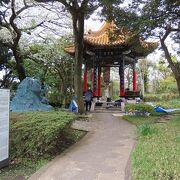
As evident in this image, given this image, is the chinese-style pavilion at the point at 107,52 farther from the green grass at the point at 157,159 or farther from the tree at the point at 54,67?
the green grass at the point at 157,159

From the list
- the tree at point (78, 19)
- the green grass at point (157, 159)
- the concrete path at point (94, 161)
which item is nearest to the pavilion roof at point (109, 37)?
the tree at point (78, 19)

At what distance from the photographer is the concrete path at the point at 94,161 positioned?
6047mm

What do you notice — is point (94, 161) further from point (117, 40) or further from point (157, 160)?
point (117, 40)

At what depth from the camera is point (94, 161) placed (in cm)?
697

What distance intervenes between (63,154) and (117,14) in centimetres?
898

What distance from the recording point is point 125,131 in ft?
36.4

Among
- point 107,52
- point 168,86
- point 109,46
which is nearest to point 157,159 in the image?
point 109,46

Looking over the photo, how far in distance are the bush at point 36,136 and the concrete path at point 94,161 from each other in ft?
1.32

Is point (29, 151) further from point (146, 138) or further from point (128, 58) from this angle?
point (128, 58)

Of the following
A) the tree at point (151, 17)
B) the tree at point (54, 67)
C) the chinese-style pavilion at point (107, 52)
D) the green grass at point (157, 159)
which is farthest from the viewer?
the tree at point (54, 67)

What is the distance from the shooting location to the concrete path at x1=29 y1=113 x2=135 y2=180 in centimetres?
605

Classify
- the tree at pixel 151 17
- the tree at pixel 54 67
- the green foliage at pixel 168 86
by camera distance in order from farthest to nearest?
the green foliage at pixel 168 86 → the tree at pixel 54 67 → the tree at pixel 151 17

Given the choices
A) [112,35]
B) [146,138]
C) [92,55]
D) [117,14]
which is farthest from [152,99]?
[146,138]

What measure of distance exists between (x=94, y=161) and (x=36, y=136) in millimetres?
1597
